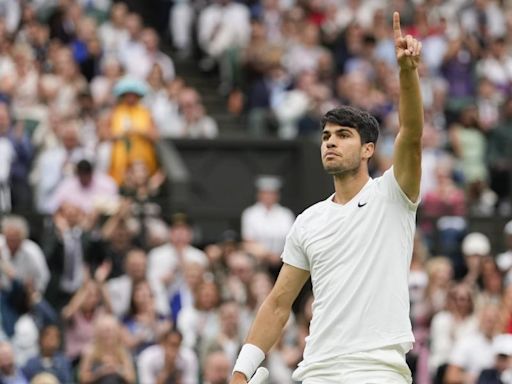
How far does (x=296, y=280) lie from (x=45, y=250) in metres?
8.35

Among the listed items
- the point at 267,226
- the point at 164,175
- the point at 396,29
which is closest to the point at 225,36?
the point at 164,175

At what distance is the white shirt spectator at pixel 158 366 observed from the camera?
1499 cm

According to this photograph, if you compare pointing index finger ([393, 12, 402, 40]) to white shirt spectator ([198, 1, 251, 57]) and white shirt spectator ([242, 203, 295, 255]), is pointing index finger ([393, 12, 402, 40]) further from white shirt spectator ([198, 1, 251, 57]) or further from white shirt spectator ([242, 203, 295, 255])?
white shirt spectator ([198, 1, 251, 57])

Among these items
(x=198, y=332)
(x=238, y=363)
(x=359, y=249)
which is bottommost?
(x=198, y=332)

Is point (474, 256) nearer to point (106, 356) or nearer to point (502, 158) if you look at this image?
point (502, 158)

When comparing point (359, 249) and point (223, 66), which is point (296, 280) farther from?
point (223, 66)

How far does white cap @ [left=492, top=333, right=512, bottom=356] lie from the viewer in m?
14.2

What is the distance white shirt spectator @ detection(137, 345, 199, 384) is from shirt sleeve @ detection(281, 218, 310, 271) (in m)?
6.87

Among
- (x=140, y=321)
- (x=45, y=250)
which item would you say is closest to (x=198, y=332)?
(x=140, y=321)

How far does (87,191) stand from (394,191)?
942cm

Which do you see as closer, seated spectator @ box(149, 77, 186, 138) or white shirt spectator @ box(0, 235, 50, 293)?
white shirt spectator @ box(0, 235, 50, 293)

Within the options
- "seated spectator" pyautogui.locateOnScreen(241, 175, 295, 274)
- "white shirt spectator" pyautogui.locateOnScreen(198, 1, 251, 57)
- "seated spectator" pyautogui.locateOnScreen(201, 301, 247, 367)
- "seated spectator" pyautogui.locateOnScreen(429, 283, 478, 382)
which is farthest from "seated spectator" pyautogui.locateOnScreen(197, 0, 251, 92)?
"seated spectator" pyautogui.locateOnScreen(201, 301, 247, 367)

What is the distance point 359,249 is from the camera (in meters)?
7.96

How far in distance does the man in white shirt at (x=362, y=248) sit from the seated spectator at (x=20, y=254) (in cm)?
792
